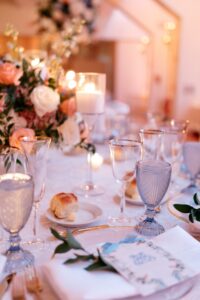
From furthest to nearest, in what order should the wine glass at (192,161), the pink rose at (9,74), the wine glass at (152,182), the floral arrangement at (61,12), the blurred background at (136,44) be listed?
the blurred background at (136,44) < the floral arrangement at (61,12) < the wine glass at (192,161) < the pink rose at (9,74) < the wine glass at (152,182)

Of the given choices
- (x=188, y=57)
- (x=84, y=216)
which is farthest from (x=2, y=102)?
(x=188, y=57)

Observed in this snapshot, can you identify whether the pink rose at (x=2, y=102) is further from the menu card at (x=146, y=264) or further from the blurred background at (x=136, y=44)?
the blurred background at (x=136, y=44)

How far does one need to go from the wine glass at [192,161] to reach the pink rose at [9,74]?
2.26 feet

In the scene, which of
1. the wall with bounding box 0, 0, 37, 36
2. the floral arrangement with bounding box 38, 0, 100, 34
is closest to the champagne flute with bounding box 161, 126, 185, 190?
the floral arrangement with bounding box 38, 0, 100, 34

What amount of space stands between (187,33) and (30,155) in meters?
6.06

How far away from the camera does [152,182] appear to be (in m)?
0.98

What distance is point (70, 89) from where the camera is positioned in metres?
1.51

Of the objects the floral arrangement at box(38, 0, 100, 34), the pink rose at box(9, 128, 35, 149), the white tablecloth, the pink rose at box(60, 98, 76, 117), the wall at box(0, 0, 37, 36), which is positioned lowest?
the white tablecloth

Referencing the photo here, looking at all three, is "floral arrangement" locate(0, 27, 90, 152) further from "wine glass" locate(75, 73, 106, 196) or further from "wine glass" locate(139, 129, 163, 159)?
"wine glass" locate(139, 129, 163, 159)

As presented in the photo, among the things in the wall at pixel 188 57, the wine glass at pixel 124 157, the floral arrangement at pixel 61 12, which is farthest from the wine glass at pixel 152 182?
the wall at pixel 188 57

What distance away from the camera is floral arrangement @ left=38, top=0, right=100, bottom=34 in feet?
13.0

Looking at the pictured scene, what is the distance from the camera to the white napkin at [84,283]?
67 centimetres

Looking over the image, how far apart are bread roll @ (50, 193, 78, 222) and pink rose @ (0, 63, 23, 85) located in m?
0.45

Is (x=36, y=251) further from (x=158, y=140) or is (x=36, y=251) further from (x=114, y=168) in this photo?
(x=158, y=140)
